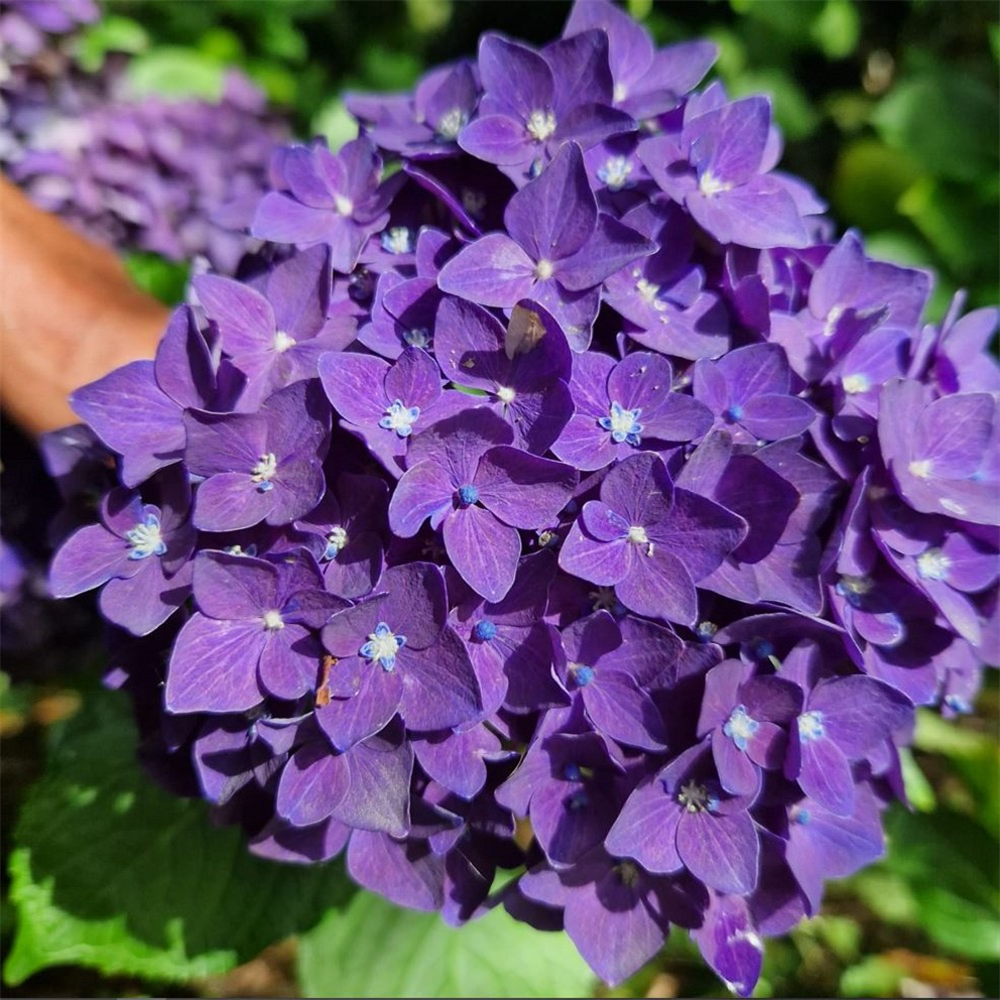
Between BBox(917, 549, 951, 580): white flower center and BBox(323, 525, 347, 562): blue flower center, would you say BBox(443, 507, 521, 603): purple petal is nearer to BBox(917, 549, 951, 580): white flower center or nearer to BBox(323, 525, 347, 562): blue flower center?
BBox(323, 525, 347, 562): blue flower center

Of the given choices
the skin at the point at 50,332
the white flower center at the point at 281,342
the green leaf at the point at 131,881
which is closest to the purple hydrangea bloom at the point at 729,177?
the white flower center at the point at 281,342

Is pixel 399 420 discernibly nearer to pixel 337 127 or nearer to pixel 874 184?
pixel 337 127

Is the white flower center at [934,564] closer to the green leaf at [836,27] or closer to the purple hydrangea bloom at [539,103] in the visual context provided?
the purple hydrangea bloom at [539,103]

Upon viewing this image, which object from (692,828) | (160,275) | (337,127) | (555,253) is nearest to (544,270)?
(555,253)

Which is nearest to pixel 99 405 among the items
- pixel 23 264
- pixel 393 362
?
pixel 393 362

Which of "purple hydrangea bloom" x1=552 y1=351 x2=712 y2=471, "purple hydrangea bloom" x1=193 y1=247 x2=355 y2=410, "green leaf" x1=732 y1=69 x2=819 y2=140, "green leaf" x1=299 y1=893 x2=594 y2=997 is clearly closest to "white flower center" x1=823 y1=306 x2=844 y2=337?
"purple hydrangea bloom" x1=552 y1=351 x2=712 y2=471

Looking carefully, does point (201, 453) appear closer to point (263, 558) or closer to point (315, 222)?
point (263, 558)
